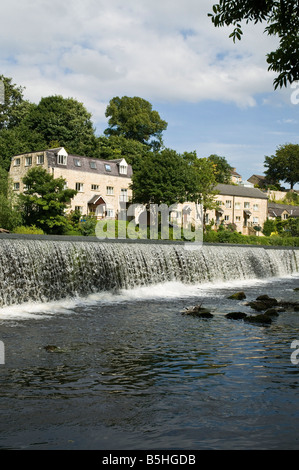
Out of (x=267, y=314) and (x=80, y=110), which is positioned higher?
(x=80, y=110)

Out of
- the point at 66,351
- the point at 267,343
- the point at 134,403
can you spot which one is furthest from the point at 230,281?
the point at 134,403

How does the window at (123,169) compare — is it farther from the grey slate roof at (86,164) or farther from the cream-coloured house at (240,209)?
the cream-coloured house at (240,209)

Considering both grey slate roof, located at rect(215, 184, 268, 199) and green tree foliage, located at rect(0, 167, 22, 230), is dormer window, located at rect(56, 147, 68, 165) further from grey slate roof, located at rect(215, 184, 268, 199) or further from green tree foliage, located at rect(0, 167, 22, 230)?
grey slate roof, located at rect(215, 184, 268, 199)

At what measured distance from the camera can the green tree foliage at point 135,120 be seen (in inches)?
3332

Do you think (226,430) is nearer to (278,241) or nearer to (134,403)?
(134,403)

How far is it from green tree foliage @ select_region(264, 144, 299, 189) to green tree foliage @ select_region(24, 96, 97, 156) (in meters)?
54.3

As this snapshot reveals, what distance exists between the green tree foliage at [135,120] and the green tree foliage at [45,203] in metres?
43.7

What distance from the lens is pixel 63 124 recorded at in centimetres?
7231

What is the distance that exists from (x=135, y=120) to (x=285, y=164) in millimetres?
44837

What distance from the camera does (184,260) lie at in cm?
2838

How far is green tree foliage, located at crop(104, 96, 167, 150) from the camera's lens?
3332 inches

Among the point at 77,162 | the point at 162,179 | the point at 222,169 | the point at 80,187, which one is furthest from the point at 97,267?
the point at 222,169

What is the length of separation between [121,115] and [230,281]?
61731 mm

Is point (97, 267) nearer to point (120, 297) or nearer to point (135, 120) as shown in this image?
point (120, 297)
